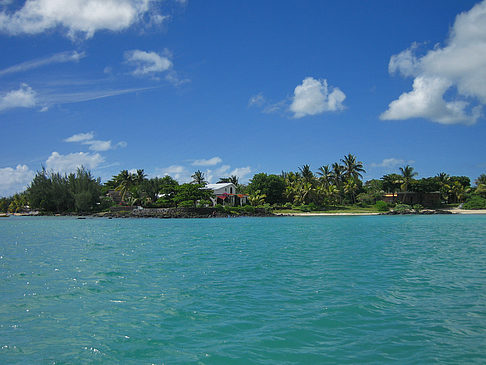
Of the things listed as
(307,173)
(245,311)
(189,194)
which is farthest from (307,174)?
(245,311)

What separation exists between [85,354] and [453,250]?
19322 millimetres

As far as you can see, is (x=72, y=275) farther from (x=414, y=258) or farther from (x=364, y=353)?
(x=414, y=258)

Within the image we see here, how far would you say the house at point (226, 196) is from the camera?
82000mm

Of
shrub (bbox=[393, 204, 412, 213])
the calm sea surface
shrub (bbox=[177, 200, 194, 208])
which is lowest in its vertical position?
the calm sea surface

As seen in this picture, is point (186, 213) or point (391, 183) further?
point (391, 183)

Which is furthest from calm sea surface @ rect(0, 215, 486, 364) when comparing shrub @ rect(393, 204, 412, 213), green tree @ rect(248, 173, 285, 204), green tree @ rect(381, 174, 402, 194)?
green tree @ rect(381, 174, 402, 194)

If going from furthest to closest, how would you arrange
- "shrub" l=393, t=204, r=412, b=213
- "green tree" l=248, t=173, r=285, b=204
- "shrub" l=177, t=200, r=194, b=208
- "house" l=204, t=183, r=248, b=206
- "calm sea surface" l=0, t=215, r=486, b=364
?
1. "green tree" l=248, t=173, r=285, b=204
2. "house" l=204, t=183, r=248, b=206
3. "shrub" l=393, t=204, r=412, b=213
4. "shrub" l=177, t=200, r=194, b=208
5. "calm sea surface" l=0, t=215, r=486, b=364

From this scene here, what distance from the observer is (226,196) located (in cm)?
8206

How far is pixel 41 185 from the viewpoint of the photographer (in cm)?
8531

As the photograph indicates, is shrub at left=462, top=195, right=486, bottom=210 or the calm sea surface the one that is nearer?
the calm sea surface

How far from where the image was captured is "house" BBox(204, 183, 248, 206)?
269ft

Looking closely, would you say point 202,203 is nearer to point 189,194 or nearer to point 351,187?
point 189,194

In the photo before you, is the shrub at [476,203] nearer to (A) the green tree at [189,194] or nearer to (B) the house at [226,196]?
(B) the house at [226,196]

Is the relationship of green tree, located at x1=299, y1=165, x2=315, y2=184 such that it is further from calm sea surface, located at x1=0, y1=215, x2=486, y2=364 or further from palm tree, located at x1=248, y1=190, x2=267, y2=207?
calm sea surface, located at x1=0, y1=215, x2=486, y2=364
